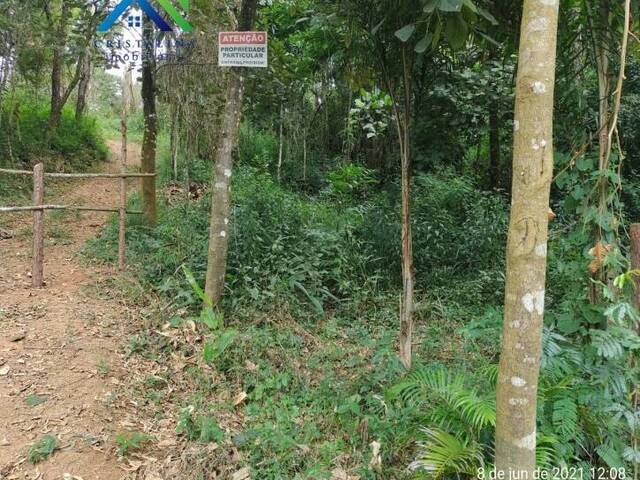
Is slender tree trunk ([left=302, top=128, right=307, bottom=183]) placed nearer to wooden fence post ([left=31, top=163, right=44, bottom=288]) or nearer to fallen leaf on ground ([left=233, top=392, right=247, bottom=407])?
wooden fence post ([left=31, top=163, right=44, bottom=288])

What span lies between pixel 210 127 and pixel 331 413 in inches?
230

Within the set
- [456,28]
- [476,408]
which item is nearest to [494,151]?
[456,28]

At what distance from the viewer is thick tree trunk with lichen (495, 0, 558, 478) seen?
1.88 meters

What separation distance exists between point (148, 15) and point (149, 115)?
123 centimetres

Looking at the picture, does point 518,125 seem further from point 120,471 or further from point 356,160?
point 356,160

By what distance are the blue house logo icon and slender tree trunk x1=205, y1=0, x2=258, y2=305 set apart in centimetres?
139

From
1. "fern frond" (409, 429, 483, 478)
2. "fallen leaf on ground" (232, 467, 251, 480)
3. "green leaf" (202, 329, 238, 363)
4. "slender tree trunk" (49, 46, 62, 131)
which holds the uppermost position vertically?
"slender tree trunk" (49, 46, 62, 131)

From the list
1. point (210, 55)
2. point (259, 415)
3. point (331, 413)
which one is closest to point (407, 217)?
point (331, 413)

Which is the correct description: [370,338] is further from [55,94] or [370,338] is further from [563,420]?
[55,94]

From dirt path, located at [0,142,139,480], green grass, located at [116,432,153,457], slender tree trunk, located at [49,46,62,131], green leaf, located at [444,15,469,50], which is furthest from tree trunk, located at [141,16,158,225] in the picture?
green leaf, located at [444,15,469,50]

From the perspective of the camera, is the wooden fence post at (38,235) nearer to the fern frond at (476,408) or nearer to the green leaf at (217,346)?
the green leaf at (217,346)

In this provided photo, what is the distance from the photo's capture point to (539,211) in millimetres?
1909

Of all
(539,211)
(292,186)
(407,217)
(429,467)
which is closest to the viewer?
(539,211)

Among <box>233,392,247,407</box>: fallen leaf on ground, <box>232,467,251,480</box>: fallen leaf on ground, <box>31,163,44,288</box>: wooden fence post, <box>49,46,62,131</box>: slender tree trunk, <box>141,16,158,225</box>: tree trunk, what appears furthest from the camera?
<box>49,46,62,131</box>: slender tree trunk
